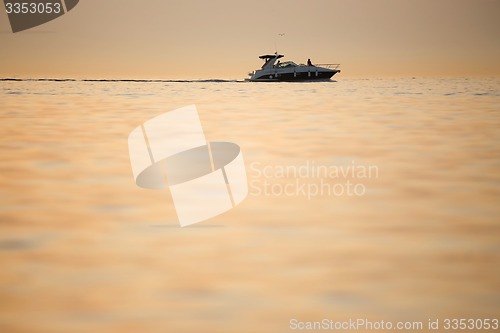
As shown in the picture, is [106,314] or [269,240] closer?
[106,314]

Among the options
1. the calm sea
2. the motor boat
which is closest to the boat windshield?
the motor boat

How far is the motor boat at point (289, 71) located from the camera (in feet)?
250

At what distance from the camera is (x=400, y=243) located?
399 centimetres

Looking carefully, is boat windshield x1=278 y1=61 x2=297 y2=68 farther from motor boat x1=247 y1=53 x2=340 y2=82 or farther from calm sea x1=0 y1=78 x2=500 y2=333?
calm sea x1=0 y1=78 x2=500 y2=333

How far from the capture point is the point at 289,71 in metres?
76.0

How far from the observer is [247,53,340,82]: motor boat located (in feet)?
250

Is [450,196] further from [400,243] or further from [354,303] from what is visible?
[354,303]

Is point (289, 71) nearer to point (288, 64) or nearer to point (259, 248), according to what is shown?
point (288, 64)

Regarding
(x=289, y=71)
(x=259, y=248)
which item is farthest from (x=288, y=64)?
(x=259, y=248)

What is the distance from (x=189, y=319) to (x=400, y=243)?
187 cm

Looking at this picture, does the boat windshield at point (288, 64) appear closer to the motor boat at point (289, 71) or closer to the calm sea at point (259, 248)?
the motor boat at point (289, 71)

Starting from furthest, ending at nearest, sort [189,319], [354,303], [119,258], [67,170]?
[67,170]
[119,258]
[354,303]
[189,319]

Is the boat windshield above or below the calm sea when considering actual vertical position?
below

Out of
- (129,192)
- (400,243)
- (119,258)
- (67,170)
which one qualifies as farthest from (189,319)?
(67,170)
